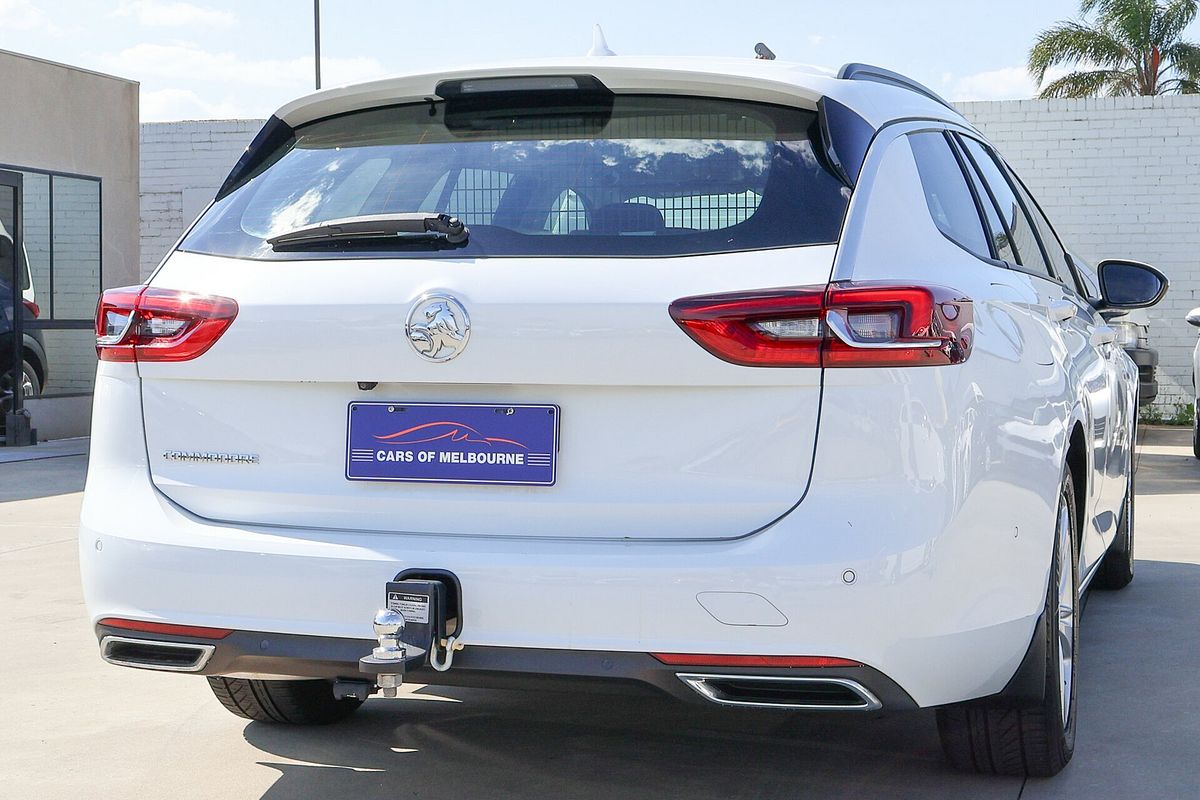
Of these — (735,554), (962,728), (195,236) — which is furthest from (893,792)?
(195,236)

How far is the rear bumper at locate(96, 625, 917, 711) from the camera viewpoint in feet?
9.06

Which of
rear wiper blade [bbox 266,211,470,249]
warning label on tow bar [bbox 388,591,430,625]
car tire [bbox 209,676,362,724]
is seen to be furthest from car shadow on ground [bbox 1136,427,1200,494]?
warning label on tow bar [bbox 388,591,430,625]

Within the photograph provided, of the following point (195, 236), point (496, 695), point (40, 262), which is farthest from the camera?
point (40, 262)

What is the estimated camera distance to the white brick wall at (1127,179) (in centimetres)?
1501

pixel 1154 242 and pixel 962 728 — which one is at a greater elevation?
pixel 1154 242

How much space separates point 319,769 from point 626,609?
135 cm

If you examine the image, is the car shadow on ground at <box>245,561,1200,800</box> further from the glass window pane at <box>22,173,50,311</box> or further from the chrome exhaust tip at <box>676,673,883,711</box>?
the glass window pane at <box>22,173,50,311</box>

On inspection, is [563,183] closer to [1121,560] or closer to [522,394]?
[522,394]

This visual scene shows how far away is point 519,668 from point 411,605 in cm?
23

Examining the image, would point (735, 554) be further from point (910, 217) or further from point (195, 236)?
point (195, 236)

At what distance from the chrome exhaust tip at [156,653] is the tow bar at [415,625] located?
417 millimetres

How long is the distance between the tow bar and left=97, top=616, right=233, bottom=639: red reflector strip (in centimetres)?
35

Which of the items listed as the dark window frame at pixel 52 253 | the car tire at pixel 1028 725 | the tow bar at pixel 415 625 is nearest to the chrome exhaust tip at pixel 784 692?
the tow bar at pixel 415 625

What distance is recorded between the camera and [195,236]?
3.25 meters
